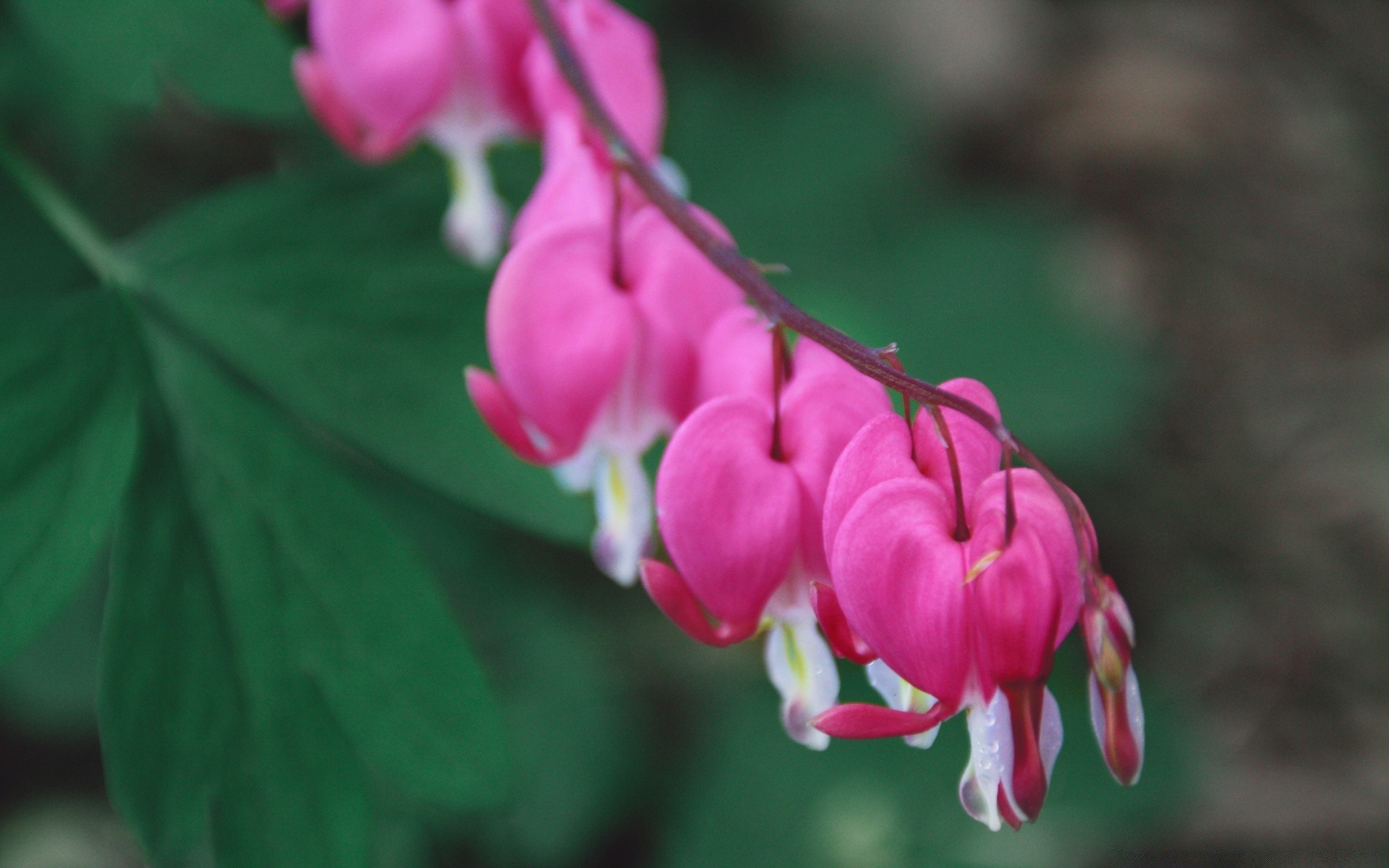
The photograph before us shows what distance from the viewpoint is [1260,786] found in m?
2.03

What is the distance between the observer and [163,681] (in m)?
0.90

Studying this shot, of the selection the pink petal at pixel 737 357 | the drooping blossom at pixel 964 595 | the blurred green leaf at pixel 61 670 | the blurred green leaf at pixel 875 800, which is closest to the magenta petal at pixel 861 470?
the drooping blossom at pixel 964 595

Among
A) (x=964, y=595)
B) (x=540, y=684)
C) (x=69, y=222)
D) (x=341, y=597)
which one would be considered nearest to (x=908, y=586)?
(x=964, y=595)

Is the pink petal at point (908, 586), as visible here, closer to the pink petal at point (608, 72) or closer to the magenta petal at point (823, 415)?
the magenta petal at point (823, 415)

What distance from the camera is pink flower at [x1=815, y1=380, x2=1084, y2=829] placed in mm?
590

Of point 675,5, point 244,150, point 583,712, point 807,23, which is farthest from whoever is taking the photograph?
point 807,23

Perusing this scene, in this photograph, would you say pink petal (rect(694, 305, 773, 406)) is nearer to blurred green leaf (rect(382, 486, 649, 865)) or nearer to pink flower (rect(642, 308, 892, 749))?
pink flower (rect(642, 308, 892, 749))

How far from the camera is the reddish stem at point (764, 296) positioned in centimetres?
60

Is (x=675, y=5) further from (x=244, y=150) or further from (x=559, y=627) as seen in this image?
(x=559, y=627)

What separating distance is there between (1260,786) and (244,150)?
85.4 inches

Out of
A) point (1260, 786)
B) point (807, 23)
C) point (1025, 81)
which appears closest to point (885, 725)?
point (1260, 786)

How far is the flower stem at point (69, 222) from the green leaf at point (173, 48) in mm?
173

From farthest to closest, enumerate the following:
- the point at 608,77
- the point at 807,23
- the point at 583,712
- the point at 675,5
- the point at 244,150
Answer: the point at 807,23, the point at 675,5, the point at 244,150, the point at 583,712, the point at 608,77

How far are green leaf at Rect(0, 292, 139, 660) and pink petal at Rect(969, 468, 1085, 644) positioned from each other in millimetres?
681
